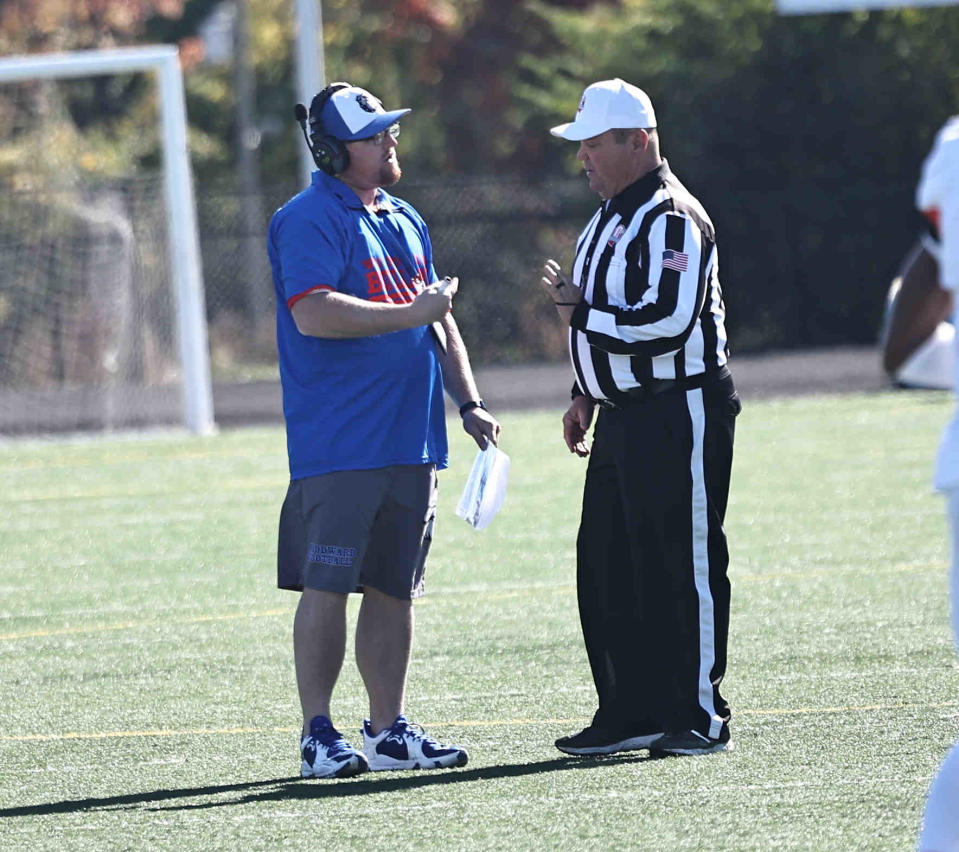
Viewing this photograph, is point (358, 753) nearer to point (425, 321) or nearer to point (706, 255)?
point (425, 321)

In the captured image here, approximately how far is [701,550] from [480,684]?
1385 mm

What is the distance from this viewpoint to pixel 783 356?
24.1m

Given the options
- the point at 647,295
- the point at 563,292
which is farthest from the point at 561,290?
the point at 647,295

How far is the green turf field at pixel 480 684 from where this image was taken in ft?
16.3

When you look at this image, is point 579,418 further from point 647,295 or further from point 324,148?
point 324,148

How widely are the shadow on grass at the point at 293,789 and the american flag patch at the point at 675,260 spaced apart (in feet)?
4.79

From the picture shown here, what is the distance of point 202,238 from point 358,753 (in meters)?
18.4

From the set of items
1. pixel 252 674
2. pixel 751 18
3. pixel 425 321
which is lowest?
pixel 252 674

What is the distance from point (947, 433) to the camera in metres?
3.56

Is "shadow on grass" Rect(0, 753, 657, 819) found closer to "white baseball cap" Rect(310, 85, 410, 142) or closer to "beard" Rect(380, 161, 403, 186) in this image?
"beard" Rect(380, 161, 403, 186)

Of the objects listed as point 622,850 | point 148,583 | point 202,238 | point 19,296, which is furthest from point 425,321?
point 202,238

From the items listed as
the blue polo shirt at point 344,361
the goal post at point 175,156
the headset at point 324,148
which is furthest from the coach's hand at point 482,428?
the goal post at point 175,156

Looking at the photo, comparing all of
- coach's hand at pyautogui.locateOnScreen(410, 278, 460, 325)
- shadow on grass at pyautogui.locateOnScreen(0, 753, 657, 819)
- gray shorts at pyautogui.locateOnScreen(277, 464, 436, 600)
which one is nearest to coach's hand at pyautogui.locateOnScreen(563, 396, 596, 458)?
gray shorts at pyautogui.locateOnScreen(277, 464, 436, 600)

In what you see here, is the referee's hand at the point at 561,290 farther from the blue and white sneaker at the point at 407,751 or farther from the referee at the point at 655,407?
the blue and white sneaker at the point at 407,751
